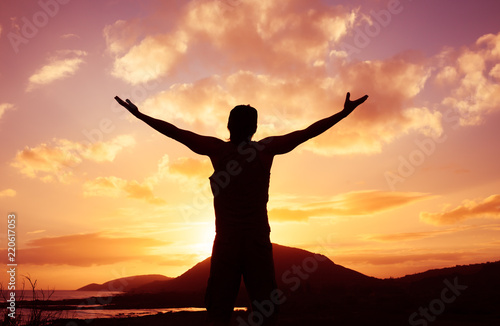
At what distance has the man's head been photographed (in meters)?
3.87

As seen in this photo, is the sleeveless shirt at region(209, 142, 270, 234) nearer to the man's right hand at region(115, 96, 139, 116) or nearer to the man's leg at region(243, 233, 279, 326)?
the man's leg at region(243, 233, 279, 326)

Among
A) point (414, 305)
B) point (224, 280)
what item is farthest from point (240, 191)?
point (414, 305)

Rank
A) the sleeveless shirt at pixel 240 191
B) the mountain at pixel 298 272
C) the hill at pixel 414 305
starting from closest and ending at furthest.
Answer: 1. the sleeveless shirt at pixel 240 191
2. the hill at pixel 414 305
3. the mountain at pixel 298 272

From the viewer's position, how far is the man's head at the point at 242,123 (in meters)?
3.87

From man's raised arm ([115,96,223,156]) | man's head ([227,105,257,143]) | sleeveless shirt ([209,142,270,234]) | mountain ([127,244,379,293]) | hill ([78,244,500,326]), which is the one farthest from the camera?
mountain ([127,244,379,293])

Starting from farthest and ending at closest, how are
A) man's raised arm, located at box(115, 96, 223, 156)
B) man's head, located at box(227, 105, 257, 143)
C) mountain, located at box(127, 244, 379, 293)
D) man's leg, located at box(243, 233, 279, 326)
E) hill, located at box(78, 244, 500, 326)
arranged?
mountain, located at box(127, 244, 379, 293) < hill, located at box(78, 244, 500, 326) < man's head, located at box(227, 105, 257, 143) < man's raised arm, located at box(115, 96, 223, 156) < man's leg, located at box(243, 233, 279, 326)

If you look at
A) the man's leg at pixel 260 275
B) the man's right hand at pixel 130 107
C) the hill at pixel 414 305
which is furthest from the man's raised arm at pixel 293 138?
the hill at pixel 414 305

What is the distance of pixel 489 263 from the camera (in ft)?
126

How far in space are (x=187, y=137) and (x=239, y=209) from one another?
80cm

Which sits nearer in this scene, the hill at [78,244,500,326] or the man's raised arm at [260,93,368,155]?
the man's raised arm at [260,93,368,155]

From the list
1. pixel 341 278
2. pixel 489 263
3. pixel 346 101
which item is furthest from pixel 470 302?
pixel 341 278

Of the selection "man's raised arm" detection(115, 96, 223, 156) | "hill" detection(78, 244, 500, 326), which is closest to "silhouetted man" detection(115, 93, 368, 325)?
"man's raised arm" detection(115, 96, 223, 156)

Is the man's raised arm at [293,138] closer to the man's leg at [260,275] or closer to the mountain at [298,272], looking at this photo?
the man's leg at [260,275]

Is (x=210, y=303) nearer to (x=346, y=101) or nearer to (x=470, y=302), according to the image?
(x=346, y=101)
